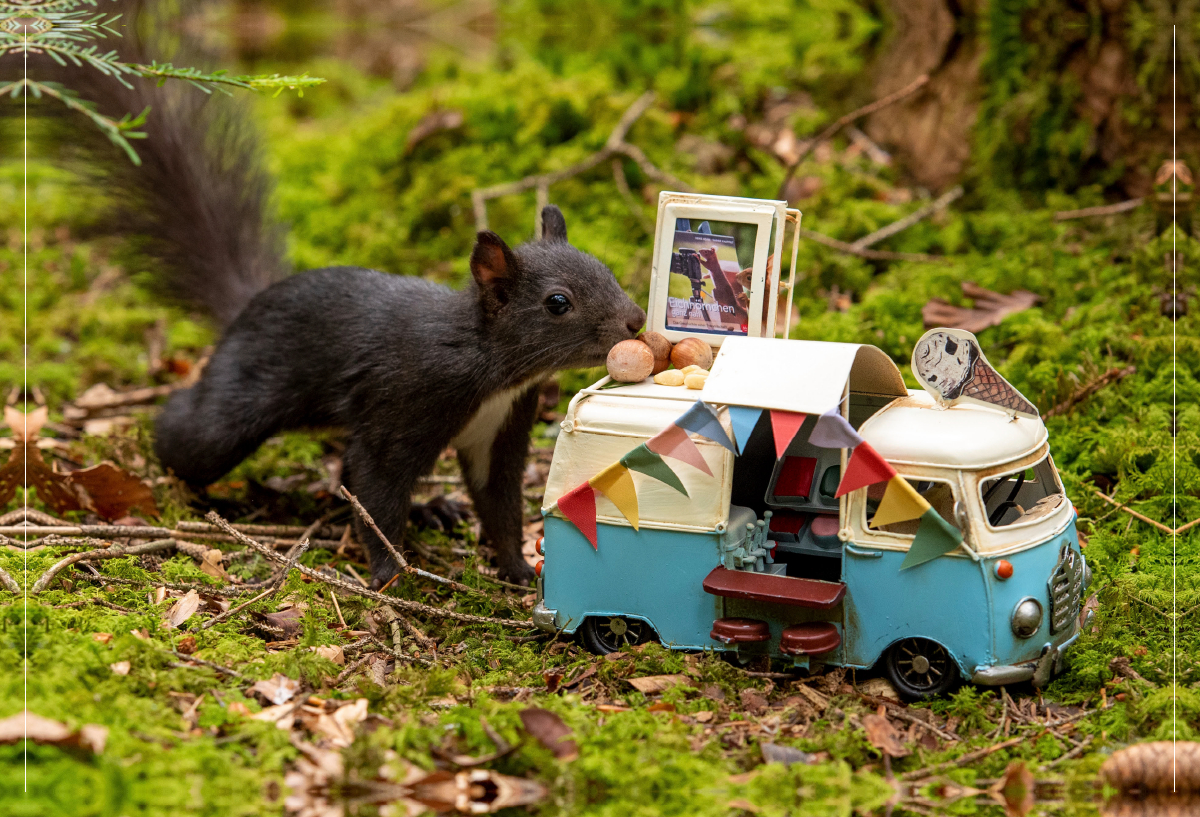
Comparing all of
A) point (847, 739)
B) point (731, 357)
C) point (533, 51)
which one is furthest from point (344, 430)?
point (533, 51)

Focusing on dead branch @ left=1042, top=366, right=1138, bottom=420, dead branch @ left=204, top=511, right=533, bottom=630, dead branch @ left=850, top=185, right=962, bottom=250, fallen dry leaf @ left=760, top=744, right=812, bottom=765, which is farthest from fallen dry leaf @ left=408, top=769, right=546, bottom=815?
dead branch @ left=850, top=185, right=962, bottom=250

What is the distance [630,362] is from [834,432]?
88 centimetres

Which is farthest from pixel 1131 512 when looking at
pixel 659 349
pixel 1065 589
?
pixel 659 349

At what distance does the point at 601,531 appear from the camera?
3.80 m

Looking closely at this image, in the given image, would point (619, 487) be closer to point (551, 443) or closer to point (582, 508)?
point (582, 508)

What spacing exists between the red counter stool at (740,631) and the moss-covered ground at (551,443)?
118 millimetres

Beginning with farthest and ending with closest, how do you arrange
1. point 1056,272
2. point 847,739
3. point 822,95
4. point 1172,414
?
point 822,95, point 1056,272, point 1172,414, point 847,739

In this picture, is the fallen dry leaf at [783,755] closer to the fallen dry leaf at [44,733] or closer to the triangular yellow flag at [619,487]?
the triangular yellow flag at [619,487]

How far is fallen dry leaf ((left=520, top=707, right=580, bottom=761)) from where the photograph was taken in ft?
10.3

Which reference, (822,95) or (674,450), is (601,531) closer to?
(674,450)

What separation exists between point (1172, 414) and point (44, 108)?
5.50 m

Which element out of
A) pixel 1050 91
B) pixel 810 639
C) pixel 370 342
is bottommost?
pixel 810 639

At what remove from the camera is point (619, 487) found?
367cm

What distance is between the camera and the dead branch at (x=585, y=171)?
7.31m
